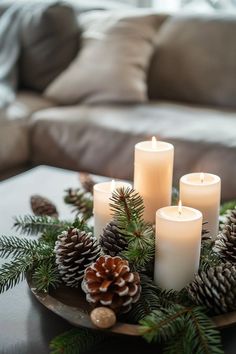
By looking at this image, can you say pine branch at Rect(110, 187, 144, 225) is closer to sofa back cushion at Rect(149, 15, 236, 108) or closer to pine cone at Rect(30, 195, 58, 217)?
pine cone at Rect(30, 195, 58, 217)

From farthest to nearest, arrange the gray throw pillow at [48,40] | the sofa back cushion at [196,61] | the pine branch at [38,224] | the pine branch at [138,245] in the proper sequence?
the gray throw pillow at [48,40] → the sofa back cushion at [196,61] → the pine branch at [38,224] → the pine branch at [138,245]

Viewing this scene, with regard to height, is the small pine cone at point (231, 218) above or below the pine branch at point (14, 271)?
above

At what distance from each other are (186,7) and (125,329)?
2.35 metres

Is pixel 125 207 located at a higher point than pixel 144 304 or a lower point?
higher

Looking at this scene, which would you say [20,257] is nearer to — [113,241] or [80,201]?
[113,241]

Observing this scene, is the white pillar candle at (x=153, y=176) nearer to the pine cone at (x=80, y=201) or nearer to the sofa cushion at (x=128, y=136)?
the pine cone at (x=80, y=201)

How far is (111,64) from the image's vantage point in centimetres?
234

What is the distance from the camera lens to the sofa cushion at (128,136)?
72.2 inches

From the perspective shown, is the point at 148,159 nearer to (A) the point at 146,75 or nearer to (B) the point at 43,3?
(A) the point at 146,75

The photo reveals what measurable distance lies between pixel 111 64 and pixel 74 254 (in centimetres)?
158

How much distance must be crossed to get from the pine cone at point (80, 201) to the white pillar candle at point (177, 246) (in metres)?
0.34

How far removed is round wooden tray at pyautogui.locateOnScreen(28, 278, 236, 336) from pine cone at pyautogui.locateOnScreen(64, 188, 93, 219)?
0.30 metres

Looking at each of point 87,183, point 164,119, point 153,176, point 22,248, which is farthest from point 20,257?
point 164,119

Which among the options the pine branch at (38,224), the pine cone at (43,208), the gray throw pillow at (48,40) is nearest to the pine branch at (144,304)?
the pine branch at (38,224)
